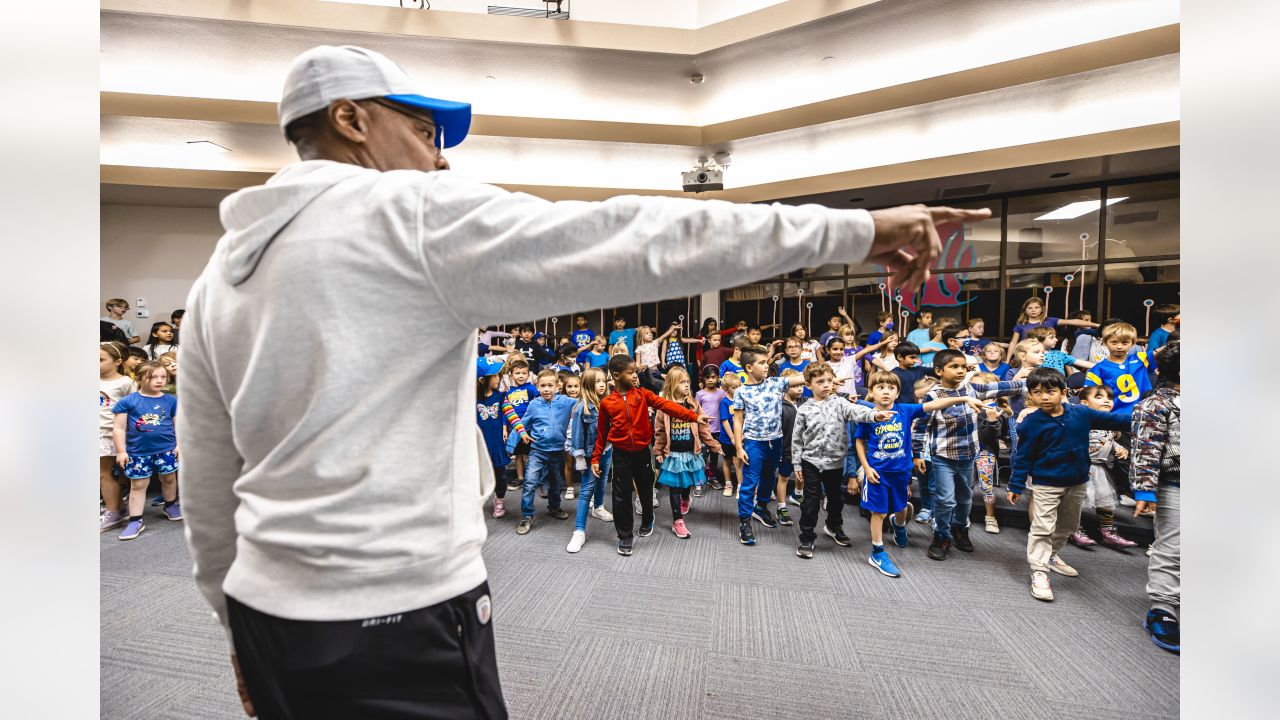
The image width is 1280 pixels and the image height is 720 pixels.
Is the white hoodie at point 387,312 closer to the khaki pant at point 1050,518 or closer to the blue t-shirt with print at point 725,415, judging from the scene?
the khaki pant at point 1050,518

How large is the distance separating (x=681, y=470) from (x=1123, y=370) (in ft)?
11.5

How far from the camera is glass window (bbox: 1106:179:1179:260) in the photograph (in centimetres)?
719

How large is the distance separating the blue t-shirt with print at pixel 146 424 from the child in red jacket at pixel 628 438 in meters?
3.32

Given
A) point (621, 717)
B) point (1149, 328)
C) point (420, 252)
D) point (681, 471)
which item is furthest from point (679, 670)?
point (1149, 328)

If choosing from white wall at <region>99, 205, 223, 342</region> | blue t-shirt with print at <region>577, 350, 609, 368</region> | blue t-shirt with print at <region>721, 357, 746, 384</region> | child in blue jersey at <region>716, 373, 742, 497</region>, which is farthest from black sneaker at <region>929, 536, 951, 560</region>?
white wall at <region>99, 205, 223, 342</region>

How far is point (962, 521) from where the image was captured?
12.3 feet

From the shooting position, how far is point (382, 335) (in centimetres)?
70

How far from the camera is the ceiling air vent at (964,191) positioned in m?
7.47

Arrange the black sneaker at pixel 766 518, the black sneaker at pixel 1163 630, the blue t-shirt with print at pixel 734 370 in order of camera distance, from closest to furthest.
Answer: the black sneaker at pixel 1163 630 < the black sneaker at pixel 766 518 < the blue t-shirt with print at pixel 734 370

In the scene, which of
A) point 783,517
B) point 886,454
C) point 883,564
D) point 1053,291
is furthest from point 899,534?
point 1053,291

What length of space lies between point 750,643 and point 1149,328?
8.24m

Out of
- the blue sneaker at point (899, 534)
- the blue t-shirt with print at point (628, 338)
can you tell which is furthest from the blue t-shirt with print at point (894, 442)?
the blue t-shirt with print at point (628, 338)

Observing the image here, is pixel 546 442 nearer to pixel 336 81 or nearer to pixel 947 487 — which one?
pixel 947 487
